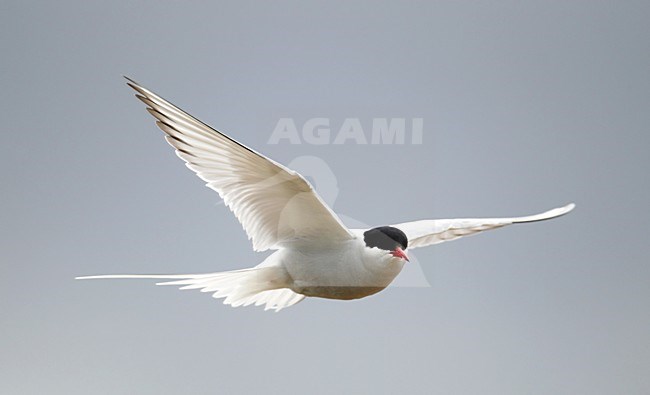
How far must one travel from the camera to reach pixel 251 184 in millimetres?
1351

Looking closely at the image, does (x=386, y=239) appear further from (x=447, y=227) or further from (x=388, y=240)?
(x=447, y=227)

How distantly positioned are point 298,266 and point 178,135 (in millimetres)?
316

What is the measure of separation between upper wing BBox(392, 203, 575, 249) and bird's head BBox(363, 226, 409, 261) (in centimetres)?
26

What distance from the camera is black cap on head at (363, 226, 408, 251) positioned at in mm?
1257

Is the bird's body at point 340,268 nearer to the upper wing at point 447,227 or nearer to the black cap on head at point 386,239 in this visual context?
the black cap on head at point 386,239

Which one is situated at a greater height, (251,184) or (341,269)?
(251,184)

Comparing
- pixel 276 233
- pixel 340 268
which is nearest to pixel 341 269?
pixel 340 268

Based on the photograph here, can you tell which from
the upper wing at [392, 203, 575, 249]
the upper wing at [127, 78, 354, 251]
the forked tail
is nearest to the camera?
the upper wing at [127, 78, 354, 251]

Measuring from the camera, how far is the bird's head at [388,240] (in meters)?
1.25

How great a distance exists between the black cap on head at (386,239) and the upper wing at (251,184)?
6 centimetres

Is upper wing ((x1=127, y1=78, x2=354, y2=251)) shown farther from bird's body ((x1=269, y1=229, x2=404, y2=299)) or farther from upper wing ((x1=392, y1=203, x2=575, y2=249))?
upper wing ((x1=392, y1=203, x2=575, y2=249))

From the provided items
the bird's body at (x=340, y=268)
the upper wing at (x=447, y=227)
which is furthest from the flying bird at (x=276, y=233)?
the upper wing at (x=447, y=227)

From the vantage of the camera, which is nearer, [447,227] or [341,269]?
[341,269]

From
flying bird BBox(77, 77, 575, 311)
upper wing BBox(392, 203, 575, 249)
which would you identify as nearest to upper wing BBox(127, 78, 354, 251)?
flying bird BBox(77, 77, 575, 311)
